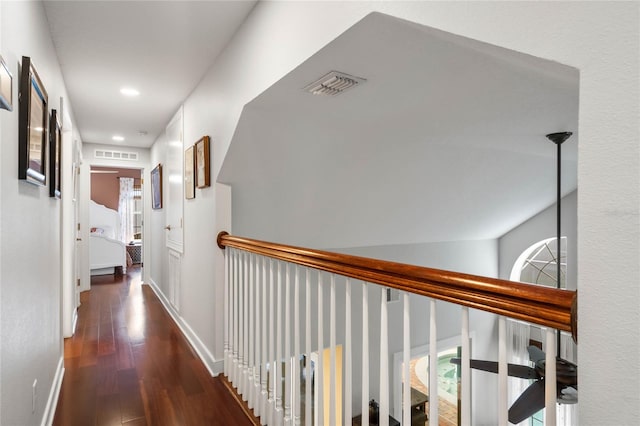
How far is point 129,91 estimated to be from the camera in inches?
129

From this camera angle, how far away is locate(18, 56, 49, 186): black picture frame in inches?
54.3

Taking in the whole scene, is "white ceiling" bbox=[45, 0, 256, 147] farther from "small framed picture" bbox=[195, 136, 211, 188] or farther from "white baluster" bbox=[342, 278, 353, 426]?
"white baluster" bbox=[342, 278, 353, 426]

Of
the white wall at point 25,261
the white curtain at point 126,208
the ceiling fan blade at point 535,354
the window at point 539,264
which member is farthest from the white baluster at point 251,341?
the white curtain at point 126,208

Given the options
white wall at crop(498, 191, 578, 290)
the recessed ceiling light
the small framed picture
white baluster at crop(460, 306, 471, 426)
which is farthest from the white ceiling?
white wall at crop(498, 191, 578, 290)

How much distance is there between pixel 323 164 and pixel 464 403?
207 cm

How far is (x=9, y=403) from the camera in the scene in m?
1.24

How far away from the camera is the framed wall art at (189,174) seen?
3.13m

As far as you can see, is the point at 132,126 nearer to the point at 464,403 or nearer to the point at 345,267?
the point at 345,267

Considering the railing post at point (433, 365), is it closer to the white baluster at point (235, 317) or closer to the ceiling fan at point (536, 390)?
the ceiling fan at point (536, 390)

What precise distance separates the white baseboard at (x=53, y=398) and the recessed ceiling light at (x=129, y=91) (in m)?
2.35

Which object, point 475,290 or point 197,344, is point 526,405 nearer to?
point 475,290

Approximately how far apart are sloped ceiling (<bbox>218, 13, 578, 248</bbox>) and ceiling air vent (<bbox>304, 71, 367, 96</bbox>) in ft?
0.14

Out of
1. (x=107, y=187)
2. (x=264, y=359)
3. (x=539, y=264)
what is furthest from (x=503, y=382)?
(x=107, y=187)

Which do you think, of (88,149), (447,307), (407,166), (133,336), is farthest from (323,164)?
(88,149)
